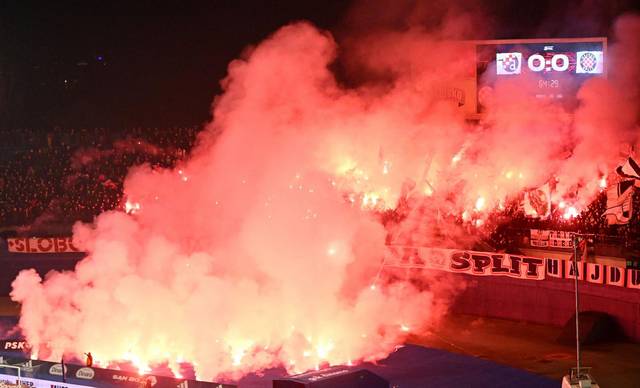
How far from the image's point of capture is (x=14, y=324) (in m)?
19.2

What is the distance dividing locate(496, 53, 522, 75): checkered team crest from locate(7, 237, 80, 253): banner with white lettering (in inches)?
565

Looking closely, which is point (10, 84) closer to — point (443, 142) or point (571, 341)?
point (443, 142)

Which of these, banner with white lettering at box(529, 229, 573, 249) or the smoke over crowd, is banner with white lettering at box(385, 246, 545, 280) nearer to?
the smoke over crowd

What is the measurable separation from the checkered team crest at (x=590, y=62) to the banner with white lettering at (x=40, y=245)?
1649cm

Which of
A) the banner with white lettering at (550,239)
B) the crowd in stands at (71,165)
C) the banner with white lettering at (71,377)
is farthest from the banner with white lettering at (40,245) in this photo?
the banner with white lettering at (550,239)

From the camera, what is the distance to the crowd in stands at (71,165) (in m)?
24.3

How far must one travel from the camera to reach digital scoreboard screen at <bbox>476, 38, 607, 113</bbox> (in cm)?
2439

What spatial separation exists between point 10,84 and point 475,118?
17610 millimetres

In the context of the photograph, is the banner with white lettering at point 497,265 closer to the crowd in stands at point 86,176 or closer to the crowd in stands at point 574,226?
the crowd in stands at point 574,226

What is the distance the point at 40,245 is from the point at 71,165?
5.16 metres

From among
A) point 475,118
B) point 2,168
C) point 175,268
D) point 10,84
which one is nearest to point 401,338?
point 175,268

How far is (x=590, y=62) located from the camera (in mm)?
24562

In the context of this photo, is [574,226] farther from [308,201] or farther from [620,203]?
[308,201]

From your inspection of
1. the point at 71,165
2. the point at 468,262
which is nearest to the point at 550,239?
the point at 468,262
